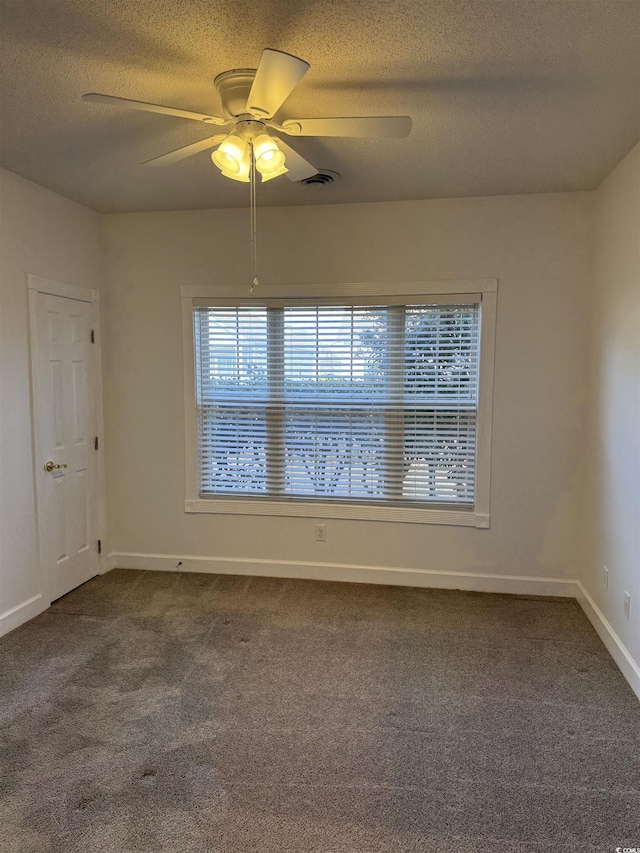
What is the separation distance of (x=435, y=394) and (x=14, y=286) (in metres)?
2.75

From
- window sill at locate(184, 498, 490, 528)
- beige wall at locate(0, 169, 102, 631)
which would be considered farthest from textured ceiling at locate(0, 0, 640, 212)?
window sill at locate(184, 498, 490, 528)

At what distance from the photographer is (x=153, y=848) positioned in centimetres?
162

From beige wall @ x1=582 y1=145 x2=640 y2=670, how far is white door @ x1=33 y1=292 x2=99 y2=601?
11.3 ft

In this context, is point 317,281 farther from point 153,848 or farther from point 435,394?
point 153,848

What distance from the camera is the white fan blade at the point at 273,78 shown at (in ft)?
4.58

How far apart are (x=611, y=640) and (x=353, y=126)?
2878 millimetres

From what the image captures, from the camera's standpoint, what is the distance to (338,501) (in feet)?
12.1

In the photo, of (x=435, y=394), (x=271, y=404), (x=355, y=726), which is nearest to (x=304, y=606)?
(x=355, y=726)


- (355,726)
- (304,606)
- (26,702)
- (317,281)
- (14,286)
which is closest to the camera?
(355,726)

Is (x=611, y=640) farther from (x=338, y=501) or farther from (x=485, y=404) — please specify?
(x=338, y=501)

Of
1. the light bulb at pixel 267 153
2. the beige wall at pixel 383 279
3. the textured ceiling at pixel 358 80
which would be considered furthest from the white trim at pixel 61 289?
the light bulb at pixel 267 153

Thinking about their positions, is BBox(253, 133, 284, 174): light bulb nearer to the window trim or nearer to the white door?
the window trim

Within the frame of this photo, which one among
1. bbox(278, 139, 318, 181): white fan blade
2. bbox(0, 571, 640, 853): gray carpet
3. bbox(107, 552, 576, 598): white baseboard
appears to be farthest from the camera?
bbox(107, 552, 576, 598): white baseboard

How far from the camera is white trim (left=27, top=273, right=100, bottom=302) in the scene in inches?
121
